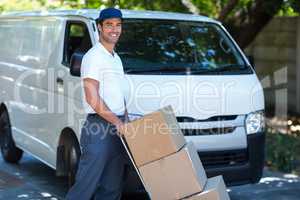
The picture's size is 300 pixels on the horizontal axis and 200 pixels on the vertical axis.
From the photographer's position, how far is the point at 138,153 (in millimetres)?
4695

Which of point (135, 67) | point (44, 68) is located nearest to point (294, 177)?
point (135, 67)

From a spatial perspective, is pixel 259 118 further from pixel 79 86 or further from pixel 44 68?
pixel 44 68

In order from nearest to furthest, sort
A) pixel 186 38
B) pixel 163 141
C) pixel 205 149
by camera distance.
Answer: pixel 163 141 < pixel 205 149 < pixel 186 38

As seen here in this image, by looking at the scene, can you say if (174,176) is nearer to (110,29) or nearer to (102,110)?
(102,110)

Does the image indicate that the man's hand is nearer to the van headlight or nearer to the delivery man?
the delivery man

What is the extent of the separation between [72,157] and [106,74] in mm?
1433

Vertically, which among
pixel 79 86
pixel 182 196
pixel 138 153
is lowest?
pixel 182 196

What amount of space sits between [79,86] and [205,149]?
52.1 inches

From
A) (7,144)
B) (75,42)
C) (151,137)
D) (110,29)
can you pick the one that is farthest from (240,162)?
(7,144)


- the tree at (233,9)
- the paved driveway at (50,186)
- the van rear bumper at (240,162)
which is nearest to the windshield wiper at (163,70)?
the van rear bumper at (240,162)

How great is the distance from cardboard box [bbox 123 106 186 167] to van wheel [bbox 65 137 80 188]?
1.32 meters

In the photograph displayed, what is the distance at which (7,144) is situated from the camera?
26.2 feet

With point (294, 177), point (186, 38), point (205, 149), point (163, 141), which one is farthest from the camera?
point (294, 177)

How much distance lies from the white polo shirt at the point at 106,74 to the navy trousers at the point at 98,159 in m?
0.15
